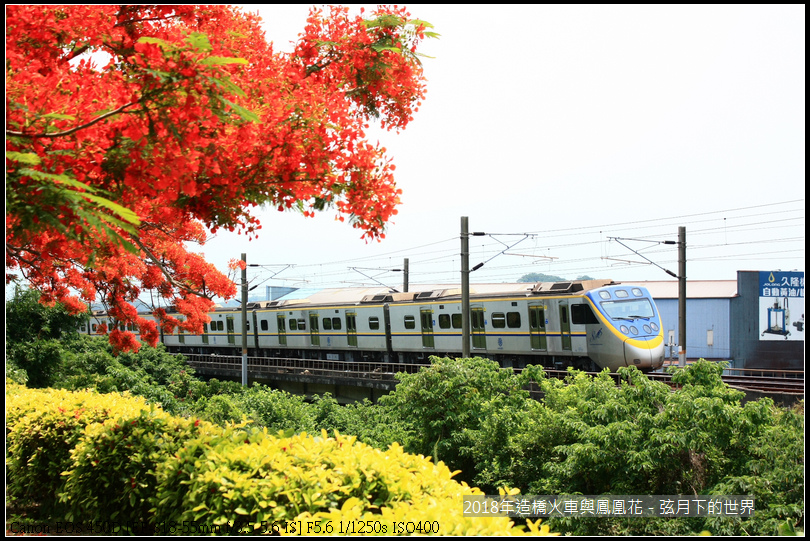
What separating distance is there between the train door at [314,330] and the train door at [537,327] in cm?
1195

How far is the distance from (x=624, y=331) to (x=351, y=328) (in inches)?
493

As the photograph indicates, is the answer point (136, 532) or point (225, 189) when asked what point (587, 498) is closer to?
point (136, 532)

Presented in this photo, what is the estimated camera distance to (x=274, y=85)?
5387 mm

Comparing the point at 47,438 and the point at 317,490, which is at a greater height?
the point at 317,490

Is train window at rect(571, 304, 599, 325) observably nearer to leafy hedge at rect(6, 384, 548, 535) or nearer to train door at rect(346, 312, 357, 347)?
train door at rect(346, 312, 357, 347)

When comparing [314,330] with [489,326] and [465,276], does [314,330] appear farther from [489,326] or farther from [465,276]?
[465,276]

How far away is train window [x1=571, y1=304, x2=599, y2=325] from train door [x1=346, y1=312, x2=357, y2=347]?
35.1 feet

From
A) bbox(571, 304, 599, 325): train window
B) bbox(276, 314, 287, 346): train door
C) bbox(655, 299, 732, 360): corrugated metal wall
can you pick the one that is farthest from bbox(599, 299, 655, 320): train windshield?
bbox(276, 314, 287, 346): train door

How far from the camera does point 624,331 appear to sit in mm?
17766

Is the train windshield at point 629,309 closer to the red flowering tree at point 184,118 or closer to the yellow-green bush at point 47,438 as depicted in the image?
the red flowering tree at point 184,118

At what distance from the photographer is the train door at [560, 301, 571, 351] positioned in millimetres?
18672

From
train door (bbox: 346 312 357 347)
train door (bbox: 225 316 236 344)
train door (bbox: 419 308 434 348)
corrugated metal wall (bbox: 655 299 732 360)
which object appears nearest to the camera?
train door (bbox: 419 308 434 348)

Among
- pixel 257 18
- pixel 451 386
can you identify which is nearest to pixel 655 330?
pixel 451 386

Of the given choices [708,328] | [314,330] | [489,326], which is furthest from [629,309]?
[708,328]
